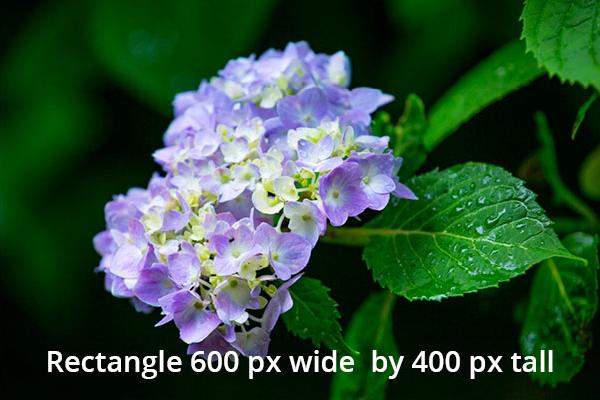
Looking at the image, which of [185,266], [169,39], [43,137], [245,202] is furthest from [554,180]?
[43,137]

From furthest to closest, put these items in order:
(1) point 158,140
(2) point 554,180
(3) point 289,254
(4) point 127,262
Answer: (1) point 158,140
(2) point 554,180
(4) point 127,262
(3) point 289,254

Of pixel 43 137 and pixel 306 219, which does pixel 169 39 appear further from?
pixel 306 219

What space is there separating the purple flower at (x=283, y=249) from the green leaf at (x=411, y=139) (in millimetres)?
347

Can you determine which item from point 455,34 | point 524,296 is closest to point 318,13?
point 455,34

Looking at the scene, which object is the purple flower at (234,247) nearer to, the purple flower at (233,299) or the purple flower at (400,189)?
the purple flower at (233,299)

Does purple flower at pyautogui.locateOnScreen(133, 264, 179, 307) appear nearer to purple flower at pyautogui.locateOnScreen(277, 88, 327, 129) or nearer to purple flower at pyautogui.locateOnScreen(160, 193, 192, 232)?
purple flower at pyautogui.locateOnScreen(160, 193, 192, 232)

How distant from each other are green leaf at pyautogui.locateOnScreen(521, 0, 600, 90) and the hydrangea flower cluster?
242 millimetres

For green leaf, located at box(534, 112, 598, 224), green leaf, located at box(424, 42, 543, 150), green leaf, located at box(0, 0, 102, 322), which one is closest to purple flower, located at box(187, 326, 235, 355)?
green leaf, located at box(424, 42, 543, 150)

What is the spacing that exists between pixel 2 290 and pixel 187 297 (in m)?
2.16

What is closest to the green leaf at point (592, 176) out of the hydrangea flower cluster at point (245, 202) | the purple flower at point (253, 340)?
the hydrangea flower cluster at point (245, 202)

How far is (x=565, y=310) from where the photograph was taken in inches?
52.7

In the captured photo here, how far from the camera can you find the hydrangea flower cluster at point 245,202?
1.07 m

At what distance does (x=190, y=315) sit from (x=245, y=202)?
18 centimetres

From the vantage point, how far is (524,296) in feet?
5.70
